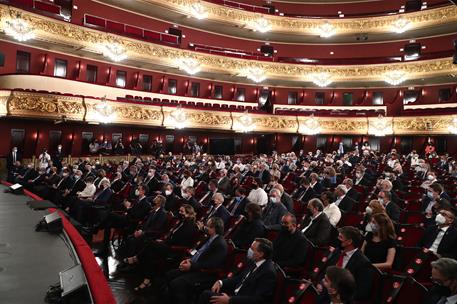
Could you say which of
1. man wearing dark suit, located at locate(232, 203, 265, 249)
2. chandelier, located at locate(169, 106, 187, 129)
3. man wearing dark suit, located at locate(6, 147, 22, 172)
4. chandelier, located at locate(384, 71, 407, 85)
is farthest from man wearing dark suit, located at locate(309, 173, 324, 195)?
chandelier, located at locate(384, 71, 407, 85)

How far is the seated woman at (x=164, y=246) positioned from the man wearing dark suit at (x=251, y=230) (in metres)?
0.57

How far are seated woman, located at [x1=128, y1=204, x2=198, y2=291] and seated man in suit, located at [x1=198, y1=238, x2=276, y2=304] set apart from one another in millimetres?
1354

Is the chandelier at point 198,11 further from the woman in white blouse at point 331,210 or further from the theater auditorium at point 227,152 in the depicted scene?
the woman in white blouse at point 331,210

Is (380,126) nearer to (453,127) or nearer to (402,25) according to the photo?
(453,127)

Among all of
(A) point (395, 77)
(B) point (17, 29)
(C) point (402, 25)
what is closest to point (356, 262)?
(B) point (17, 29)

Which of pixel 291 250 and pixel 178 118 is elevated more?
pixel 178 118

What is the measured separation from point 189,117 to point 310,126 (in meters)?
7.15

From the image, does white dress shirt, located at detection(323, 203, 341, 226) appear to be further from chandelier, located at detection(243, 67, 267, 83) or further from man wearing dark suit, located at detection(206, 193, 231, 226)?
chandelier, located at detection(243, 67, 267, 83)

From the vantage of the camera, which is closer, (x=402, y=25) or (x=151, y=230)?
(x=151, y=230)

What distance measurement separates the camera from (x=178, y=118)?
712 inches

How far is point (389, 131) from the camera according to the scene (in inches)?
816

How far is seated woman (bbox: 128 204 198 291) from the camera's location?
4.87 meters

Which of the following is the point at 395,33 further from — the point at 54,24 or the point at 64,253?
the point at 64,253

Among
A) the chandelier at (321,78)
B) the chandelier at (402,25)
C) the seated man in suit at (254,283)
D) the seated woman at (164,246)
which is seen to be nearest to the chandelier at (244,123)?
the chandelier at (321,78)
